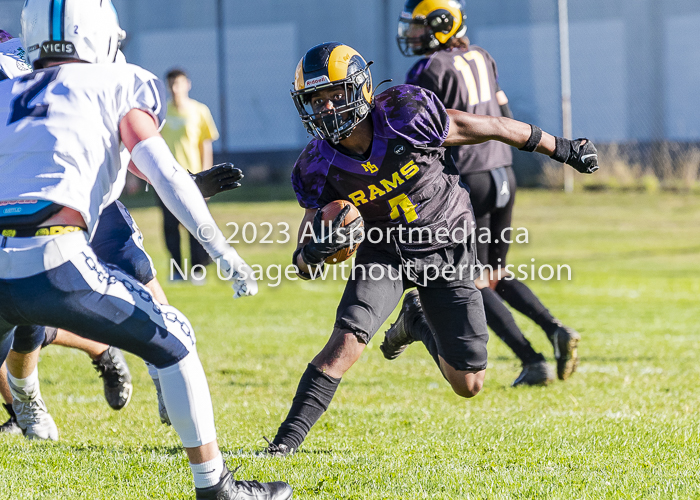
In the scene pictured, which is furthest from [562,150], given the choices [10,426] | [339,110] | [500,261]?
[10,426]

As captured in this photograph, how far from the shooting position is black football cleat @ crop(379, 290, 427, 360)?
4078 mm

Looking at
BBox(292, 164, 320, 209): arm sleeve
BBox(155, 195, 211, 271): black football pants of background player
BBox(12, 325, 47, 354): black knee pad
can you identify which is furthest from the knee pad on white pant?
BBox(155, 195, 211, 271): black football pants of background player

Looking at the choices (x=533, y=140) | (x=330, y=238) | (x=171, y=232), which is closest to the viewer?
(x=330, y=238)

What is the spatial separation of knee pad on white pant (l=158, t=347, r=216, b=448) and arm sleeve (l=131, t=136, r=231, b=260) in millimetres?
373

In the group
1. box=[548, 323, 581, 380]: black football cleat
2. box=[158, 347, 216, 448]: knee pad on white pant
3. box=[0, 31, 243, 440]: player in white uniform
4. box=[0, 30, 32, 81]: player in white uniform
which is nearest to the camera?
box=[158, 347, 216, 448]: knee pad on white pant

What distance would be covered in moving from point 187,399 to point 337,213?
106 cm

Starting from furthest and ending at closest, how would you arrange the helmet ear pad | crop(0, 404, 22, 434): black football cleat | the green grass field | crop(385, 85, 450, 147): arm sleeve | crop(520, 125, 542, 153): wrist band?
→ the helmet ear pad < crop(0, 404, 22, 434): black football cleat < crop(520, 125, 542, 153): wrist band < crop(385, 85, 450, 147): arm sleeve < the green grass field

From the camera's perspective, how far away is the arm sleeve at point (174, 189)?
2375 millimetres

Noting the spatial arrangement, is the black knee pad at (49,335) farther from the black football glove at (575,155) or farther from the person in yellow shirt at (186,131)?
the person in yellow shirt at (186,131)

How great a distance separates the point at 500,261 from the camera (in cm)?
498

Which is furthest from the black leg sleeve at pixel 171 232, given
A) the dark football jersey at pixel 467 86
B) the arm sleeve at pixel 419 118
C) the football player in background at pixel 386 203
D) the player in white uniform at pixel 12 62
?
the arm sleeve at pixel 419 118

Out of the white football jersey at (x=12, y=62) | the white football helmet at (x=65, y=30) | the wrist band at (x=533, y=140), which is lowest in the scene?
the wrist band at (x=533, y=140)

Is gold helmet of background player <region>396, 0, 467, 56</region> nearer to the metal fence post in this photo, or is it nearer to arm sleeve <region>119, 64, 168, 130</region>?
arm sleeve <region>119, 64, 168, 130</region>

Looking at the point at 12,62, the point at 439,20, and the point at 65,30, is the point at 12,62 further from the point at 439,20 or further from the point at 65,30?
the point at 439,20
